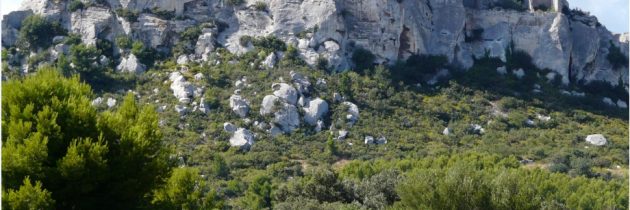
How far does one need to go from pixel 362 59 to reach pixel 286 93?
252 inches

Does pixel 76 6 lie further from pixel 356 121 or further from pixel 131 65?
pixel 356 121

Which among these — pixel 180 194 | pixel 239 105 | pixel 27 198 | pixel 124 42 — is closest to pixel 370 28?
pixel 239 105

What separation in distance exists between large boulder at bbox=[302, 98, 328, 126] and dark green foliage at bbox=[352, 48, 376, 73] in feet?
16.0

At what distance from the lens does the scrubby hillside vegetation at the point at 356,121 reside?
1071 inches

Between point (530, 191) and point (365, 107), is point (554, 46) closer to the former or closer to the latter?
point (365, 107)

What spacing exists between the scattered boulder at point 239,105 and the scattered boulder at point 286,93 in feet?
5.21

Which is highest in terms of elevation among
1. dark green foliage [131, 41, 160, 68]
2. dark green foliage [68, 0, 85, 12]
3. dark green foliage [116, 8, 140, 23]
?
dark green foliage [68, 0, 85, 12]

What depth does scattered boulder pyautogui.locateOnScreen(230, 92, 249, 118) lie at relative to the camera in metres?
39.6

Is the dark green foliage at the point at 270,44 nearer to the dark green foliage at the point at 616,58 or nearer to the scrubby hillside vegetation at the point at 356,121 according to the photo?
the scrubby hillside vegetation at the point at 356,121

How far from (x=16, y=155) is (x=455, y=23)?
136ft

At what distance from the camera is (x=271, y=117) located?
39344 millimetres

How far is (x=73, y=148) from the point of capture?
9992 millimetres

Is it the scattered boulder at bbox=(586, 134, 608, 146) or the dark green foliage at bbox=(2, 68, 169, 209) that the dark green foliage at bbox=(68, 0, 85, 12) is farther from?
the dark green foliage at bbox=(2, 68, 169, 209)

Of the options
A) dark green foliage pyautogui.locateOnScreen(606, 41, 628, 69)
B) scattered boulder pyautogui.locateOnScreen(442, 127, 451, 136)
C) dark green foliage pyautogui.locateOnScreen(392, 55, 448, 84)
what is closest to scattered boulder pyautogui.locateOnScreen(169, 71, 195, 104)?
dark green foliage pyautogui.locateOnScreen(392, 55, 448, 84)
